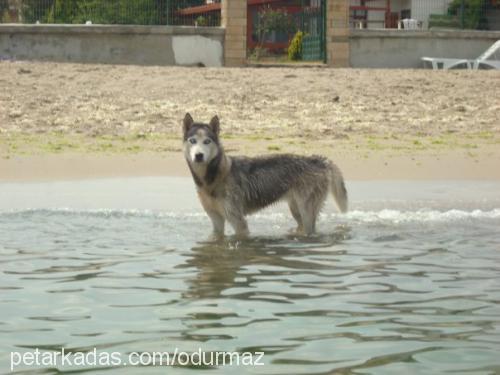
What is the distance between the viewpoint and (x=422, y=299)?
824 cm

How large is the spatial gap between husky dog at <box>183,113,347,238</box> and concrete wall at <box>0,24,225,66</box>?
13681 mm

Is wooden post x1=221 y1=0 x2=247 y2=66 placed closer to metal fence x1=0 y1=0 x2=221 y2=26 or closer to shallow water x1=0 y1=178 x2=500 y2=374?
metal fence x1=0 y1=0 x2=221 y2=26

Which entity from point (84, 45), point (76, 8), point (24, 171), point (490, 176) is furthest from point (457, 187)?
point (76, 8)

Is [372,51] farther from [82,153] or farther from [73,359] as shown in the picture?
[73,359]

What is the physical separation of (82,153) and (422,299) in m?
8.79

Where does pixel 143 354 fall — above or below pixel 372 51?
below

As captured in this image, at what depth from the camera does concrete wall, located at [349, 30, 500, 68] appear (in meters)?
26.6

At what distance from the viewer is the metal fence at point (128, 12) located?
27297 millimetres

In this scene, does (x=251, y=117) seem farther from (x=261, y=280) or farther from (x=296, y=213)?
(x=261, y=280)

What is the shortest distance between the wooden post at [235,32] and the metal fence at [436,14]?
7.66m

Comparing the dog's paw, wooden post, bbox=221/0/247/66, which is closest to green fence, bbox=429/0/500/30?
wooden post, bbox=221/0/247/66

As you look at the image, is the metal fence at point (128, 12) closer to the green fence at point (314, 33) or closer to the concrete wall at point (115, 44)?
the concrete wall at point (115, 44)

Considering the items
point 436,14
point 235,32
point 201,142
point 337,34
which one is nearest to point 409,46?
point 337,34

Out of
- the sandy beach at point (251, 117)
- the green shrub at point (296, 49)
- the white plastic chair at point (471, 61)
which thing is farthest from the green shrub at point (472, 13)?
the sandy beach at point (251, 117)
